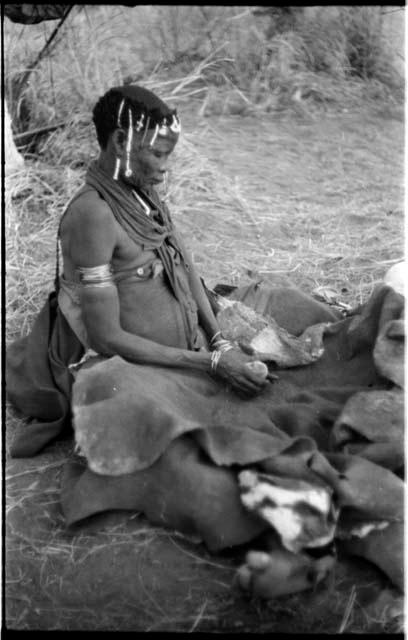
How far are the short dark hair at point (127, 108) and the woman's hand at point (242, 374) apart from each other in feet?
2.67

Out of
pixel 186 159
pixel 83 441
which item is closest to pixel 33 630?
pixel 83 441

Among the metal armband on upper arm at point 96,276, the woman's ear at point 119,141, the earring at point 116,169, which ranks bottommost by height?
the metal armband on upper arm at point 96,276

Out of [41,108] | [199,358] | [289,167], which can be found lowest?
[289,167]

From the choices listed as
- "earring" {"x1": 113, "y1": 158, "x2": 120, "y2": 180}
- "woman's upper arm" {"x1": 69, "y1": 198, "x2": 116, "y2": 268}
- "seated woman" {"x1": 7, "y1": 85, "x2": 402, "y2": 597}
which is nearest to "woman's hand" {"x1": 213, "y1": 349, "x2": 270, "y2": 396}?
"seated woman" {"x1": 7, "y1": 85, "x2": 402, "y2": 597}

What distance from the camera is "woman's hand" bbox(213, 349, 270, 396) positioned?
2.85 m

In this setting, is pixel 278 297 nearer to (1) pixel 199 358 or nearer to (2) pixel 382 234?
(1) pixel 199 358

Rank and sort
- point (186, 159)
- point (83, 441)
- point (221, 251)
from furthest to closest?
point (186, 159) < point (221, 251) < point (83, 441)

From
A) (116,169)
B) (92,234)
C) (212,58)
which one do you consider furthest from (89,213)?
(212,58)

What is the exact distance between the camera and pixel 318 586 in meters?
2.38

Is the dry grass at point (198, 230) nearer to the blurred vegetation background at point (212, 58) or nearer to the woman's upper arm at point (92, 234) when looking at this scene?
the blurred vegetation background at point (212, 58)

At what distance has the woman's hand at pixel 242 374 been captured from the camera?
2.85 meters

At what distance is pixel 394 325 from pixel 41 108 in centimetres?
353

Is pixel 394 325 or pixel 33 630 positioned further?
pixel 394 325

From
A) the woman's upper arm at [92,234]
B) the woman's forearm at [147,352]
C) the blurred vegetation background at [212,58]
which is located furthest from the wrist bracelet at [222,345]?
the blurred vegetation background at [212,58]
